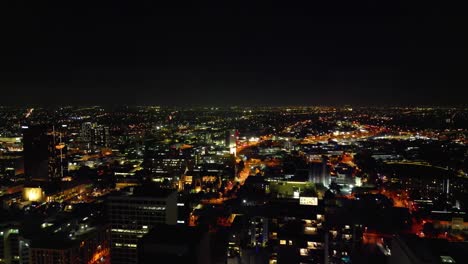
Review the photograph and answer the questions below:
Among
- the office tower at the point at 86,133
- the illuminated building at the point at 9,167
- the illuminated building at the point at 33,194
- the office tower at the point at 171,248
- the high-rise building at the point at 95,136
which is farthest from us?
the office tower at the point at 86,133

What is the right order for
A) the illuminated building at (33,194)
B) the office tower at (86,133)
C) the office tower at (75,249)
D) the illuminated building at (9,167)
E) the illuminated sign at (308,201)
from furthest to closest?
1. the office tower at (86,133)
2. the illuminated building at (9,167)
3. the illuminated building at (33,194)
4. the illuminated sign at (308,201)
5. the office tower at (75,249)

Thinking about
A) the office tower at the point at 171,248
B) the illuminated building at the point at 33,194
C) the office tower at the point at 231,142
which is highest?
the office tower at the point at 171,248

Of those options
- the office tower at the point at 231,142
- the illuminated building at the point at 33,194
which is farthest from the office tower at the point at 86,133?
the illuminated building at the point at 33,194

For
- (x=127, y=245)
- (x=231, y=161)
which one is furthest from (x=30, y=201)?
(x=231, y=161)

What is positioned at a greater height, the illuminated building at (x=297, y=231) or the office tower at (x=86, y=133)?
the office tower at (x=86, y=133)

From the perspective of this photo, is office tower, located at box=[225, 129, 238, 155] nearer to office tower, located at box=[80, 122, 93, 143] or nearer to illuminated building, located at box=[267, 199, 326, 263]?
office tower, located at box=[80, 122, 93, 143]

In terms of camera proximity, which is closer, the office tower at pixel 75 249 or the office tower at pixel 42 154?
the office tower at pixel 75 249

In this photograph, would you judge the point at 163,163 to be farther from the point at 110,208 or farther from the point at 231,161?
the point at 110,208

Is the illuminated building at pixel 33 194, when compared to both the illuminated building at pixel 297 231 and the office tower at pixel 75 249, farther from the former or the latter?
the illuminated building at pixel 297 231
